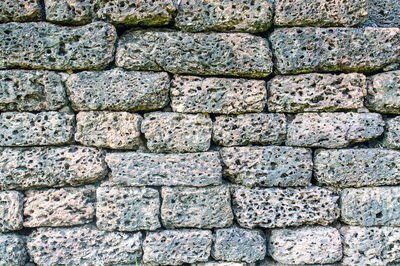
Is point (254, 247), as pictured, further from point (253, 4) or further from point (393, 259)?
point (253, 4)

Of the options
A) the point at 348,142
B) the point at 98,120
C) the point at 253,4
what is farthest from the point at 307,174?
the point at 98,120

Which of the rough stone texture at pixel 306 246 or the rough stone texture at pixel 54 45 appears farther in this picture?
the rough stone texture at pixel 306 246

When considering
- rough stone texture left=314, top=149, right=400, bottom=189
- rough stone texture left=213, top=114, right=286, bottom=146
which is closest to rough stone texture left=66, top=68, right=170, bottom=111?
rough stone texture left=213, top=114, right=286, bottom=146

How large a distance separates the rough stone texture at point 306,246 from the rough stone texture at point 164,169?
2.42 ft

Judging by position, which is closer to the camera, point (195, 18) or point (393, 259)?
point (195, 18)

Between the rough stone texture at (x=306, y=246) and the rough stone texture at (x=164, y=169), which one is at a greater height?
the rough stone texture at (x=164, y=169)

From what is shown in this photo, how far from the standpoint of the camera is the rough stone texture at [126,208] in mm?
2164

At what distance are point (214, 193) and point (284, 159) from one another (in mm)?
620

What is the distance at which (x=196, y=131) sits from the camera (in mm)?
2158

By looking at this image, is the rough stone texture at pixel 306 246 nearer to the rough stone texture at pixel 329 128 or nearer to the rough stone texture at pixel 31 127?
the rough stone texture at pixel 329 128

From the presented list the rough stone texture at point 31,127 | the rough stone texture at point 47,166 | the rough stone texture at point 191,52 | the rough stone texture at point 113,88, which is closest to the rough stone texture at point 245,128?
the rough stone texture at point 191,52

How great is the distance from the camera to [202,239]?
7.19ft

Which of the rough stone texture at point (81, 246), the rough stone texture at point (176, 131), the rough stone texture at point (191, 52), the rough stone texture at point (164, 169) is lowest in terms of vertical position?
the rough stone texture at point (81, 246)

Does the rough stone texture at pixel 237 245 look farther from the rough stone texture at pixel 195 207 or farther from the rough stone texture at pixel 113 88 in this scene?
the rough stone texture at pixel 113 88
